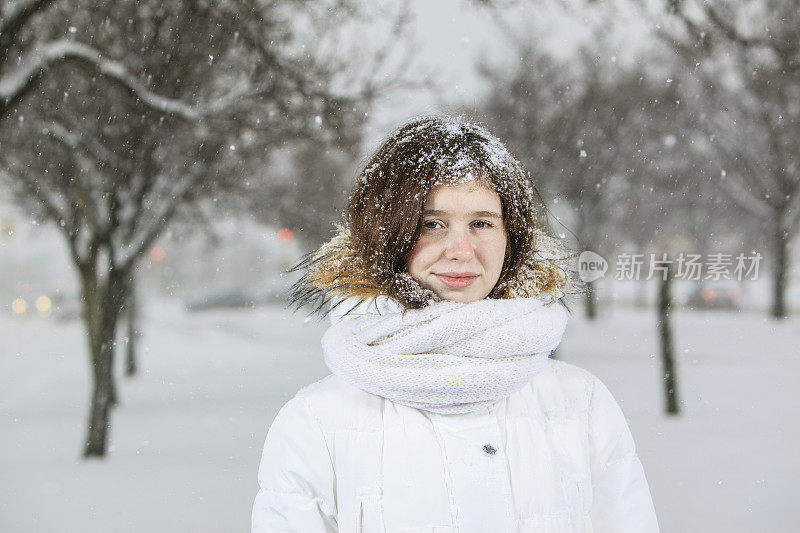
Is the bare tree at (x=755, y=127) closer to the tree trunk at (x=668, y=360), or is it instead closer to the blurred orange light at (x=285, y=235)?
the tree trunk at (x=668, y=360)

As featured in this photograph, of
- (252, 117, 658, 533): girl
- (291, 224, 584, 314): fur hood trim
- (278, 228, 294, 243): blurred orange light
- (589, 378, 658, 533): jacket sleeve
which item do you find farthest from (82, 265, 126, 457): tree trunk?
(589, 378, 658, 533): jacket sleeve

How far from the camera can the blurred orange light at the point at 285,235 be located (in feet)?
22.7

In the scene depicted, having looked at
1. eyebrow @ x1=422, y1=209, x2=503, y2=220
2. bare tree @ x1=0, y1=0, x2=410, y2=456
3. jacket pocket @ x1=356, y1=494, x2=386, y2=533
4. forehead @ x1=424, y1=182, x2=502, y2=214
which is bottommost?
jacket pocket @ x1=356, y1=494, x2=386, y2=533

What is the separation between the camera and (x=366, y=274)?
5.22 ft

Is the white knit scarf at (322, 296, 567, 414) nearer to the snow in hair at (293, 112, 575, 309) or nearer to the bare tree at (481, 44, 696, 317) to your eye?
the snow in hair at (293, 112, 575, 309)

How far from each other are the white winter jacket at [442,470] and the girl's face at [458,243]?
0.91ft

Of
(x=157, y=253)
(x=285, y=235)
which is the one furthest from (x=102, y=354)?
(x=157, y=253)

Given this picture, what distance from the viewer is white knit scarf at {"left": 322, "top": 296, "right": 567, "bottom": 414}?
4.79 feet

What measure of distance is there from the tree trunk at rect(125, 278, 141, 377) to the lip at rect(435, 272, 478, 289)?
6061 millimetres

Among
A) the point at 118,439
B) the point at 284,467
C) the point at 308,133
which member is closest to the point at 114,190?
the point at 308,133

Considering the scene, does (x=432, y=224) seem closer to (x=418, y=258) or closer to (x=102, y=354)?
(x=418, y=258)

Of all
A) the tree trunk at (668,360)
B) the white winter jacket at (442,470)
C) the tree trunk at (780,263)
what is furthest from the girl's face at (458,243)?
the tree trunk at (780,263)

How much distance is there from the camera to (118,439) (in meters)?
6.76

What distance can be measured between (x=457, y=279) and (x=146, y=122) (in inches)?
210
